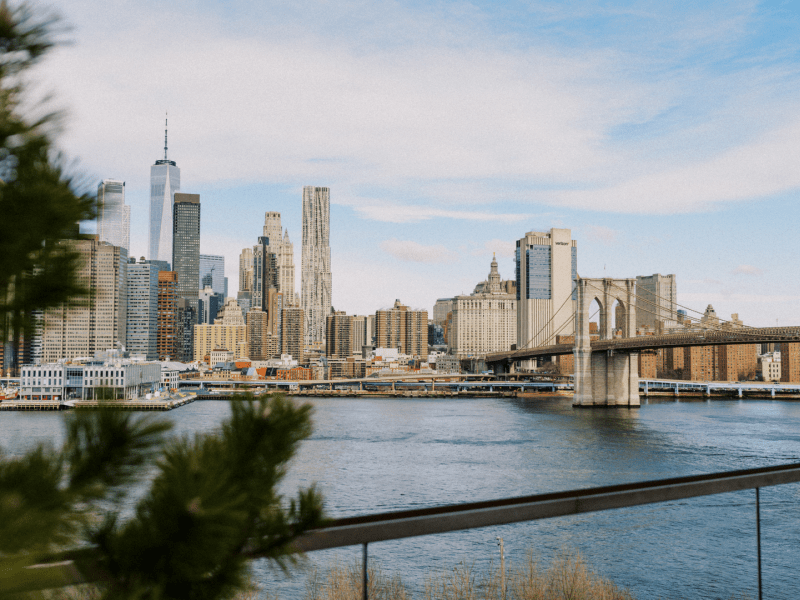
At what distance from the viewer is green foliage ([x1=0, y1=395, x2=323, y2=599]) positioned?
3.35 feet

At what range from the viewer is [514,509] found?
1795 millimetres

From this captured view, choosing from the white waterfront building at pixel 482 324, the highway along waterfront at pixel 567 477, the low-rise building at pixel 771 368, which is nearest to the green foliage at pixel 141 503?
the highway along waterfront at pixel 567 477

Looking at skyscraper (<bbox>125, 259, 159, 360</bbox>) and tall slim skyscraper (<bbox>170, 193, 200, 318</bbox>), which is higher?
tall slim skyscraper (<bbox>170, 193, 200, 318</bbox>)

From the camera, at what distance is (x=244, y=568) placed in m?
1.26

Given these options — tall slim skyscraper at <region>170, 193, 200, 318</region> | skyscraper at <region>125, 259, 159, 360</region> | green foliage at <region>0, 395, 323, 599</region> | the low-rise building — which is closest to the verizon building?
the low-rise building

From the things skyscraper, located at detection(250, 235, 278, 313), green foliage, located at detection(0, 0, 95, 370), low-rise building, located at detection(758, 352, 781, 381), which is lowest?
low-rise building, located at detection(758, 352, 781, 381)

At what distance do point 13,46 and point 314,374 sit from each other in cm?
10891

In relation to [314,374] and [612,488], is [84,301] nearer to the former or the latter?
[612,488]

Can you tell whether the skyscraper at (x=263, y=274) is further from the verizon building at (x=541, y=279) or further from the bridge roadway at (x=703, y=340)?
the bridge roadway at (x=703, y=340)

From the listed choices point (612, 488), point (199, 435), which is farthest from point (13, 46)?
point (612, 488)

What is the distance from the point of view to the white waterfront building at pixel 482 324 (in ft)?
471

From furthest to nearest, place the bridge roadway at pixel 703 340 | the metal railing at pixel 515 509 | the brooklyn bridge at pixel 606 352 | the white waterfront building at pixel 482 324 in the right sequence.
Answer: the white waterfront building at pixel 482 324 → the brooklyn bridge at pixel 606 352 → the bridge roadway at pixel 703 340 → the metal railing at pixel 515 509

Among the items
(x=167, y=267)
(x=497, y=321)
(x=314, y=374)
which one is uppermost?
(x=167, y=267)

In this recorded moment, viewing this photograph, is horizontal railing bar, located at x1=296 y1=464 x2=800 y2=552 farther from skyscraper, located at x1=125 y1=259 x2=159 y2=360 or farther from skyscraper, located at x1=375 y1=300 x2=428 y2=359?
skyscraper, located at x1=375 y1=300 x2=428 y2=359
